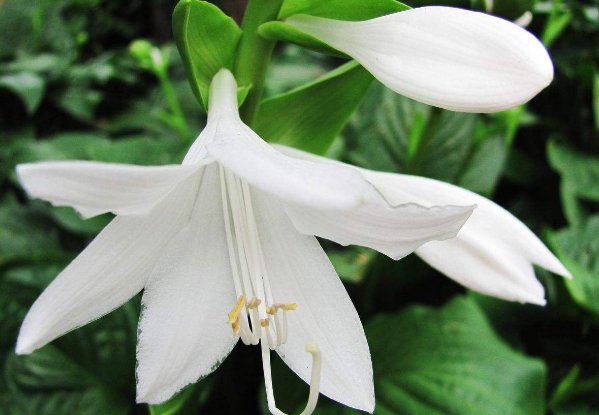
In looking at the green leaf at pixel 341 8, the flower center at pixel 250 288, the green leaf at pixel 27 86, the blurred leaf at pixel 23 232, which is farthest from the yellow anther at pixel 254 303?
the green leaf at pixel 27 86

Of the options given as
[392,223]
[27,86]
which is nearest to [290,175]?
[392,223]

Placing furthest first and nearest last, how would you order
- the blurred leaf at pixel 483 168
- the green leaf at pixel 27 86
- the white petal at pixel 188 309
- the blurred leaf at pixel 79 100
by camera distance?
1. the blurred leaf at pixel 79 100
2. the green leaf at pixel 27 86
3. the blurred leaf at pixel 483 168
4. the white petal at pixel 188 309

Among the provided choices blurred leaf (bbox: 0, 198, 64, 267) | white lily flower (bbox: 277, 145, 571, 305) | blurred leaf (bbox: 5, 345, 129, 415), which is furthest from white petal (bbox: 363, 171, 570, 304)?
blurred leaf (bbox: 0, 198, 64, 267)

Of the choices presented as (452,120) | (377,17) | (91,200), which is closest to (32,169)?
(91,200)

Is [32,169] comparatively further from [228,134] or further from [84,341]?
[84,341]

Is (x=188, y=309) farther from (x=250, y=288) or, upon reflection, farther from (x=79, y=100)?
(x=79, y=100)

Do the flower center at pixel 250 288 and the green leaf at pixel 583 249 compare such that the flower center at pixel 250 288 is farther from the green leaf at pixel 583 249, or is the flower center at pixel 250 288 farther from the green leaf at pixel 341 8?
the green leaf at pixel 583 249
